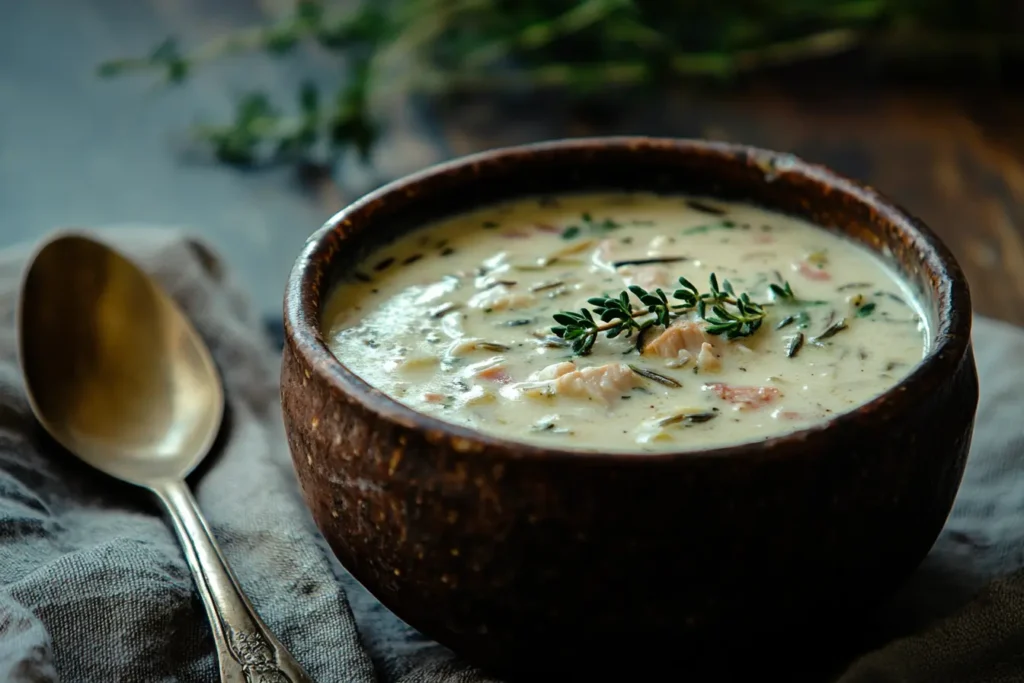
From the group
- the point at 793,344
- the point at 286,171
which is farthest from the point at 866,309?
the point at 286,171

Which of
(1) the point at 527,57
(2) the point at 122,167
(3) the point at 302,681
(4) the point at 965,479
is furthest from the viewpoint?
(1) the point at 527,57

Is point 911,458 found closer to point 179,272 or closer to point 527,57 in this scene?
point 179,272

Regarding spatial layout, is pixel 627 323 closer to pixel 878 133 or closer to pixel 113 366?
pixel 113 366

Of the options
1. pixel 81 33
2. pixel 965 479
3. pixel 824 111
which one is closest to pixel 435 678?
pixel 965 479

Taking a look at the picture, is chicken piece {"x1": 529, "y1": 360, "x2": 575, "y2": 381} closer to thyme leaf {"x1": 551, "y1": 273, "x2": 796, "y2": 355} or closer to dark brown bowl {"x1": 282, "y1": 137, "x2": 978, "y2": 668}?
thyme leaf {"x1": 551, "y1": 273, "x2": 796, "y2": 355}

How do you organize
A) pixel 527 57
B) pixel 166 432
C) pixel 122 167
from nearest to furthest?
1. pixel 166 432
2. pixel 122 167
3. pixel 527 57

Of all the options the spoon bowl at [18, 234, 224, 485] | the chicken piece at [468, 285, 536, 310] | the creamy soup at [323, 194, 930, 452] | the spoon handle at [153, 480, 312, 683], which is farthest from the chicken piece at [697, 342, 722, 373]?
the spoon bowl at [18, 234, 224, 485]

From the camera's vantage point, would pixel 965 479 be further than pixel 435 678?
Yes
